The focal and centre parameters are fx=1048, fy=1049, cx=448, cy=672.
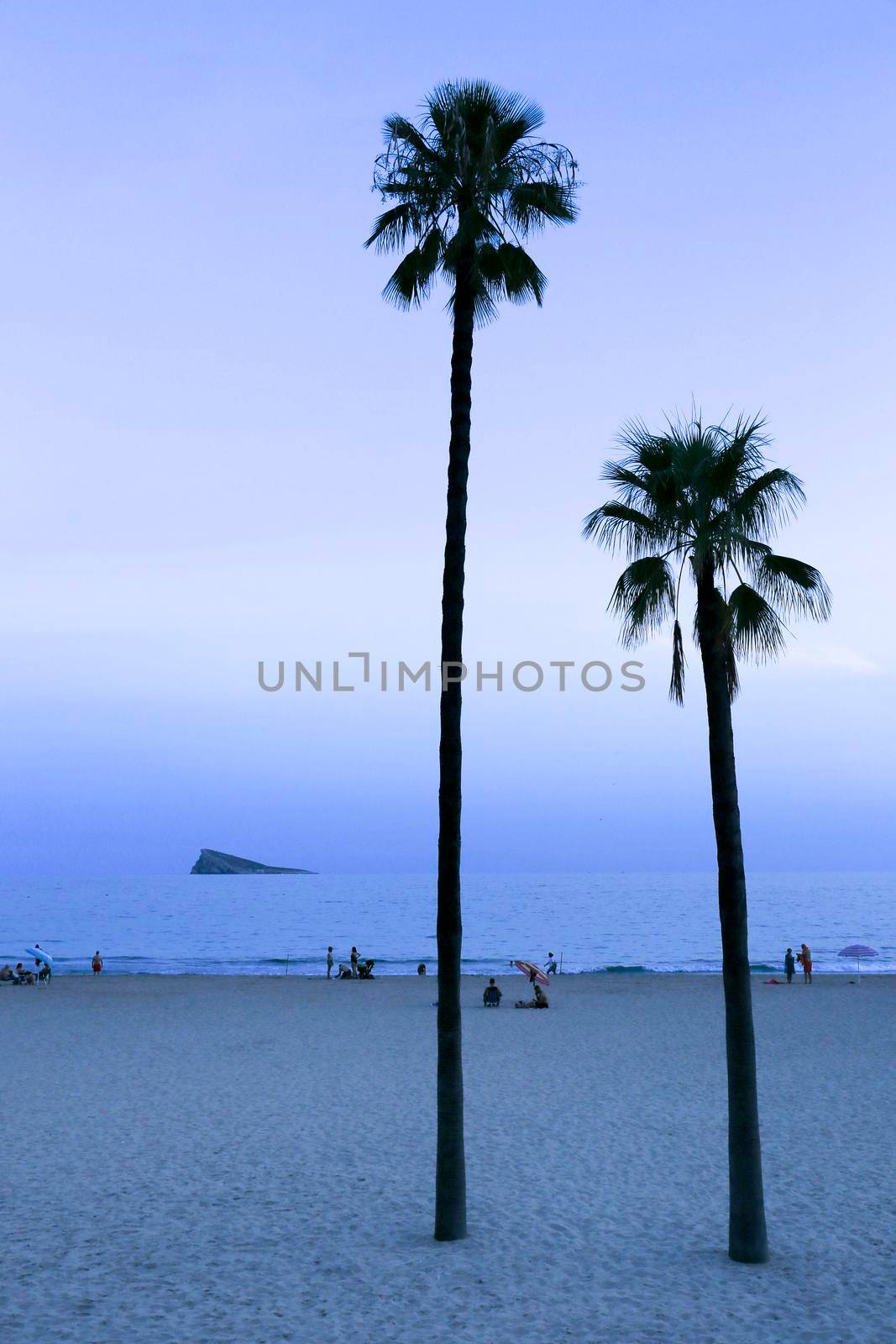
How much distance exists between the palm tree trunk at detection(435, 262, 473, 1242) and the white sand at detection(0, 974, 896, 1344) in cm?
70

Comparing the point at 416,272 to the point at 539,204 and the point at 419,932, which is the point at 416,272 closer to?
Result: the point at 539,204

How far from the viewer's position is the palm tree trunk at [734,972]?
387 inches

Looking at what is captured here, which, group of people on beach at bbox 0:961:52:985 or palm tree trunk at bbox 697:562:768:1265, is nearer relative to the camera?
palm tree trunk at bbox 697:562:768:1265

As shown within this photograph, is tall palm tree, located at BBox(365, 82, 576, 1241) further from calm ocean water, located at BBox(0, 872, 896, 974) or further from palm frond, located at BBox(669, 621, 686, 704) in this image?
Result: calm ocean water, located at BBox(0, 872, 896, 974)

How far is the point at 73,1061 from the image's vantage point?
22328 millimetres

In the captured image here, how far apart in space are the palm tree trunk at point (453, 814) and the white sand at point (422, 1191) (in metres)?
0.70

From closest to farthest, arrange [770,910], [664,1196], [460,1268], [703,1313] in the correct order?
1. [703,1313]
2. [460,1268]
3. [664,1196]
4. [770,910]

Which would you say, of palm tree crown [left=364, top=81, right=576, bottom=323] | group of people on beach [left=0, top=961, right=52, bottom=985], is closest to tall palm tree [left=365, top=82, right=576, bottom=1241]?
palm tree crown [left=364, top=81, right=576, bottom=323]

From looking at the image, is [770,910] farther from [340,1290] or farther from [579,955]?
[340,1290]

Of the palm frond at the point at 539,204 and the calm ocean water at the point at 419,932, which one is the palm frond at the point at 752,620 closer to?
the palm frond at the point at 539,204

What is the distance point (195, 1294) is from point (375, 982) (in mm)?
34317

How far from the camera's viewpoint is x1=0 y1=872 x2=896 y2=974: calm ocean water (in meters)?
77.0

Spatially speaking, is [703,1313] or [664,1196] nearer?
[703,1313]

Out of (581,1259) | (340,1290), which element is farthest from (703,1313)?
(340,1290)
